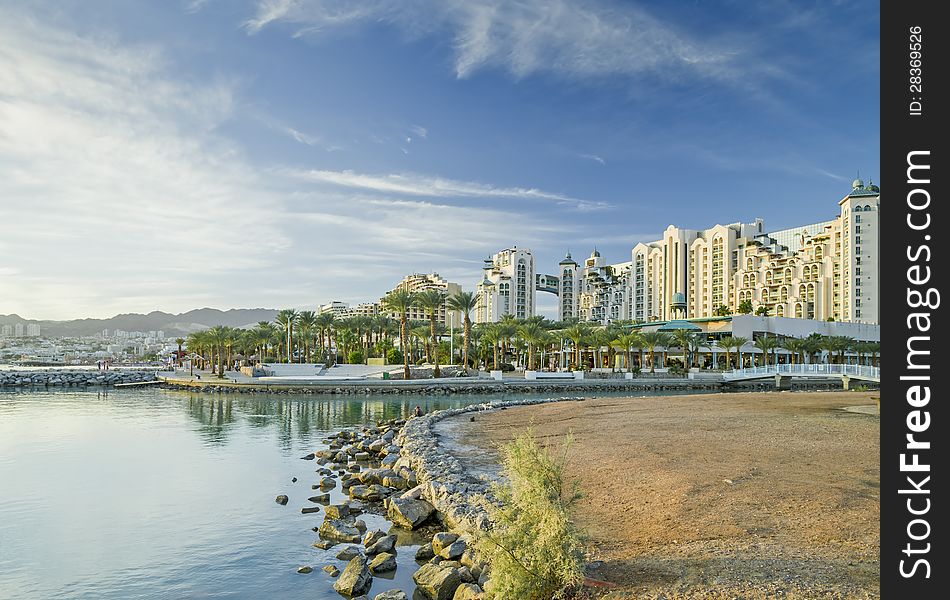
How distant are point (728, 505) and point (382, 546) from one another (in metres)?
6.62

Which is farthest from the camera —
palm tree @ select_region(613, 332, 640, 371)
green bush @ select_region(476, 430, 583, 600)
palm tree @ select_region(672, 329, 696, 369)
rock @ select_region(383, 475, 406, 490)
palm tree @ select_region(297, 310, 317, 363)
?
palm tree @ select_region(297, 310, 317, 363)

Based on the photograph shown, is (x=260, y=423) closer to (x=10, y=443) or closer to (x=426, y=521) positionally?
(x=10, y=443)

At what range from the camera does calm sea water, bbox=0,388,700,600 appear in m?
12.1

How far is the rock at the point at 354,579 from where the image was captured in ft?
36.1

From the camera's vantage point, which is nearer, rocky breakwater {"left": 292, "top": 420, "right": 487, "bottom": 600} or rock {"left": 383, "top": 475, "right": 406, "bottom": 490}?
rocky breakwater {"left": 292, "top": 420, "right": 487, "bottom": 600}

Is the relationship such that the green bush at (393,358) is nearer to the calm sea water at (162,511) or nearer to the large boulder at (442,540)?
the calm sea water at (162,511)

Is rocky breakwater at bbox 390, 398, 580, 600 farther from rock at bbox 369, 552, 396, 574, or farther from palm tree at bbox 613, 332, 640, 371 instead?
palm tree at bbox 613, 332, 640, 371

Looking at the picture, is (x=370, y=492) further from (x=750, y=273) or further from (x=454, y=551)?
(x=750, y=273)

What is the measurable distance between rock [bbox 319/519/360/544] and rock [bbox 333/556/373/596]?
2.63m

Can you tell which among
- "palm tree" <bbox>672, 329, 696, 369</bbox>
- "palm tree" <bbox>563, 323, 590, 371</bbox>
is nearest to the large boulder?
"palm tree" <bbox>563, 323, 590, 371</bbox>

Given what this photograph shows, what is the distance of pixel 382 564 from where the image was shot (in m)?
12.1

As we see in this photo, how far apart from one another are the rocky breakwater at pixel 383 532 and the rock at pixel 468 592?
14 millimetres
